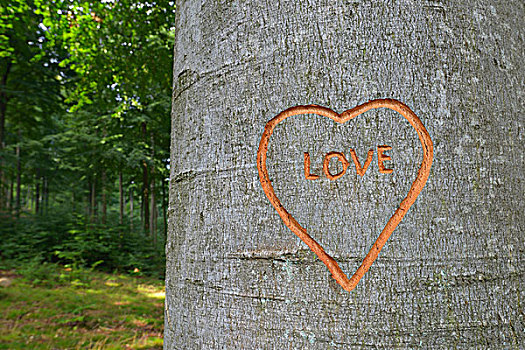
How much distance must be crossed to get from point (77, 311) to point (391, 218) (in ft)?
22.4

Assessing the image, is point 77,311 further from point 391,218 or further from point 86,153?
point 86,153

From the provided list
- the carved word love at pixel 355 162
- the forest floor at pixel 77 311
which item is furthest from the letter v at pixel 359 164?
the forest floor at pixel 77 311

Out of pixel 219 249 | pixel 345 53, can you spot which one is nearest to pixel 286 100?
pixel 345 53

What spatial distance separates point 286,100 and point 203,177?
0.86 ft

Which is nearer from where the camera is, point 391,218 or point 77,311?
point 391,218

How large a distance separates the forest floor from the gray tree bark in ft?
15.5

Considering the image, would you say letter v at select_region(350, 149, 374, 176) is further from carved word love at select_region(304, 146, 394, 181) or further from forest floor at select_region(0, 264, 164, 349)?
forest floor at select_region(0, 264, 164, 349)

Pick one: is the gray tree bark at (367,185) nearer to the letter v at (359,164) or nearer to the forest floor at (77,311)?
the letter v at (359,164)

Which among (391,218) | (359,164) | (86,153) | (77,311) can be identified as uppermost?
(86,153)

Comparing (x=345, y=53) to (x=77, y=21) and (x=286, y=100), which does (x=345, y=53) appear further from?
(x=77, y=21)

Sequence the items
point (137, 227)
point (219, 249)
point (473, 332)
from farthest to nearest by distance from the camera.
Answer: point (137, 227) → point (219, 249) → point (473, 332)

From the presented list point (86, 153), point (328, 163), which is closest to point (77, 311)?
point (328, 163)

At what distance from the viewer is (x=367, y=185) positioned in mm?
698

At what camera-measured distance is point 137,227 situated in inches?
624
